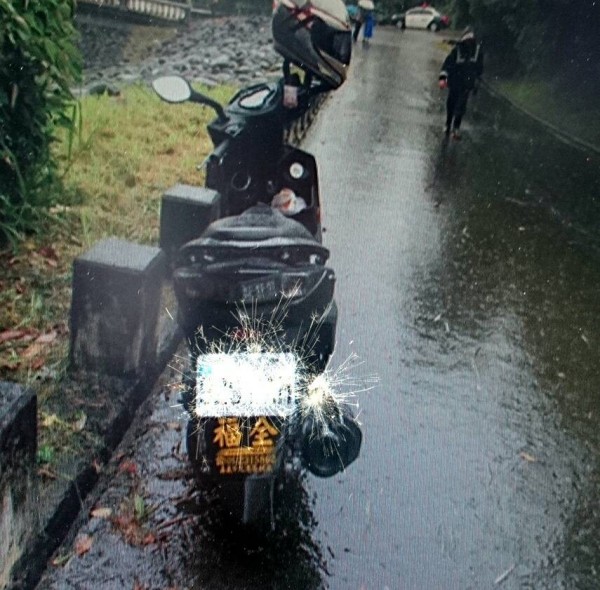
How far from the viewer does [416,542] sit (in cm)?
350

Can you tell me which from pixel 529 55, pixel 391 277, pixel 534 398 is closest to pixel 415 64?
pixel 529 55

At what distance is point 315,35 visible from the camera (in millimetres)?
4594

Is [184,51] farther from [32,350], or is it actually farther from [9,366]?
[9,366]

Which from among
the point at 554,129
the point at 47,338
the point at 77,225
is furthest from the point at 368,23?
the point at 47,338

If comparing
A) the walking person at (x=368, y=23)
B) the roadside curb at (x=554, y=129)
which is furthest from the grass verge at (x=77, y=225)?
the walking person at (x=368, y=23)

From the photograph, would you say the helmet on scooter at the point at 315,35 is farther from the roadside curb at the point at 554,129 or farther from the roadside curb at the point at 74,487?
the roadside curb at the point at 554,129


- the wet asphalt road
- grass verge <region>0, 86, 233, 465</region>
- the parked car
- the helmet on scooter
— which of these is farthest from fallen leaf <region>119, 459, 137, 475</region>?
the parked car

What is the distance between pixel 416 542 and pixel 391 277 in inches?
139

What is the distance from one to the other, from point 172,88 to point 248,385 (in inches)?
87.2

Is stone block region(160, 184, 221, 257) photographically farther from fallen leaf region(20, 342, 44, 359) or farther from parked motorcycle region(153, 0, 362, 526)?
parked motorcycle region(153, 0, 362, 526)

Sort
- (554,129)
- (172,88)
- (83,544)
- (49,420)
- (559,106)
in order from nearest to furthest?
(83,544), (49,420), (172,88), (554,129), (559,106)

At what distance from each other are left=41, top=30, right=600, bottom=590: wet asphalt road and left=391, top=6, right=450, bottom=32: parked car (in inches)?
1405

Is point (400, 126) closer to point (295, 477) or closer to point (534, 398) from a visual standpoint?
point (534, 398)

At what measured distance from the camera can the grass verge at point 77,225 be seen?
4.07 metres
